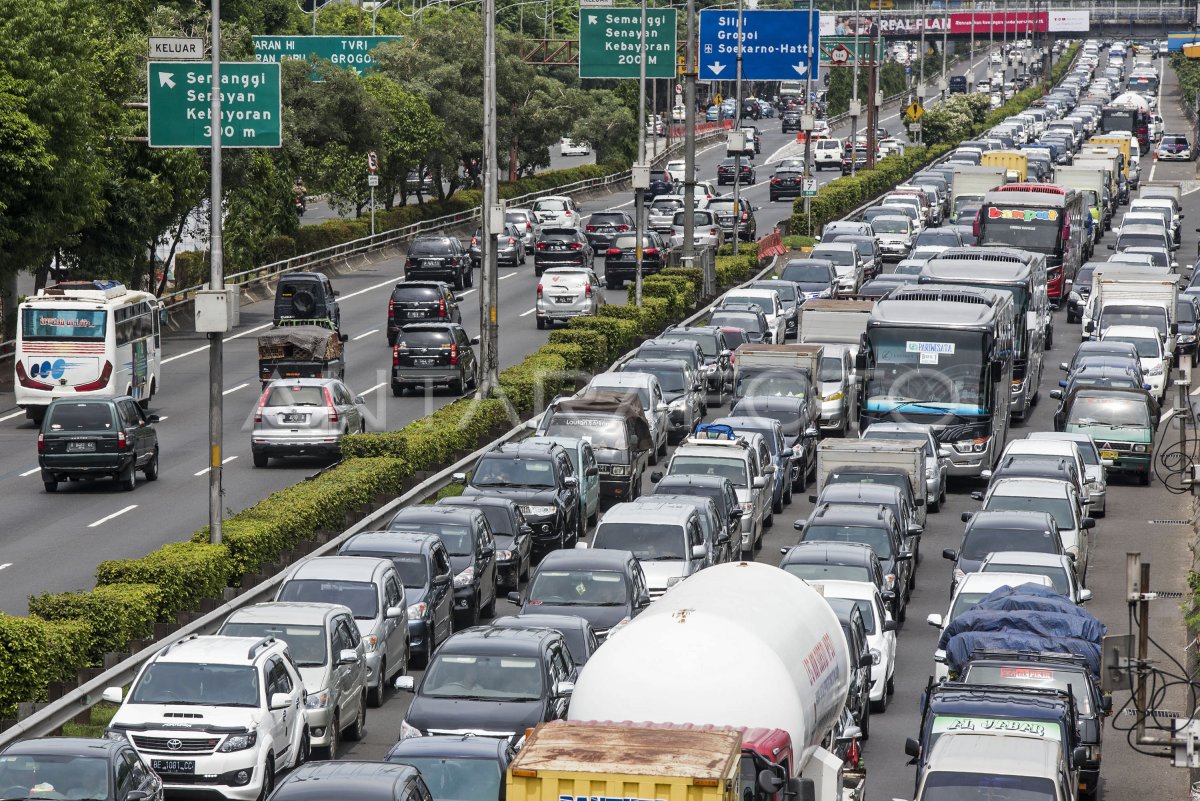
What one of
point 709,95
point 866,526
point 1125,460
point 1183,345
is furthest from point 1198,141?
point 866,526

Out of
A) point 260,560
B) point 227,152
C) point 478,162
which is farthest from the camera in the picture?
point 478,162

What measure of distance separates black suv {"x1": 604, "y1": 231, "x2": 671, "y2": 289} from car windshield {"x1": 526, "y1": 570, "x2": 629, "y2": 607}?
4033 cm

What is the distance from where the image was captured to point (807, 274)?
195 ft

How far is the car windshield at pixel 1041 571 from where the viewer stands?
26234 mm

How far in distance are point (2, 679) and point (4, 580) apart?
8681 millimetres

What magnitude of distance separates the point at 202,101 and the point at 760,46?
39.2 m

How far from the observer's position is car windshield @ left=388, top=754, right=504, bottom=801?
17669 mm

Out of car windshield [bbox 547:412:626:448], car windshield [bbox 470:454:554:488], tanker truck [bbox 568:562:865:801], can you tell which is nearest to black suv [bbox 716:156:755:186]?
car windshield [bbox 547:412:626:448]

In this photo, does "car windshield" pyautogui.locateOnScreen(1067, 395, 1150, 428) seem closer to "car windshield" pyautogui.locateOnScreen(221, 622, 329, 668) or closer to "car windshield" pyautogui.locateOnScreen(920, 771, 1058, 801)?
"car windshield" pyautogui.locateOnScreen(221, 622, 329, 668)

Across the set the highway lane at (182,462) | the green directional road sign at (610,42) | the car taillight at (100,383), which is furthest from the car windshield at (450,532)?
the green directional road sign at (610,42)

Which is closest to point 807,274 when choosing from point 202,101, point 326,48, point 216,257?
point 202,101

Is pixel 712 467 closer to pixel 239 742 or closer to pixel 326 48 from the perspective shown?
pixel 239 742

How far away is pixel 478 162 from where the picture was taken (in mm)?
90938

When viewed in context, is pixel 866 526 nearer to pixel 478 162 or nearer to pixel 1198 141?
pixel 478 162
